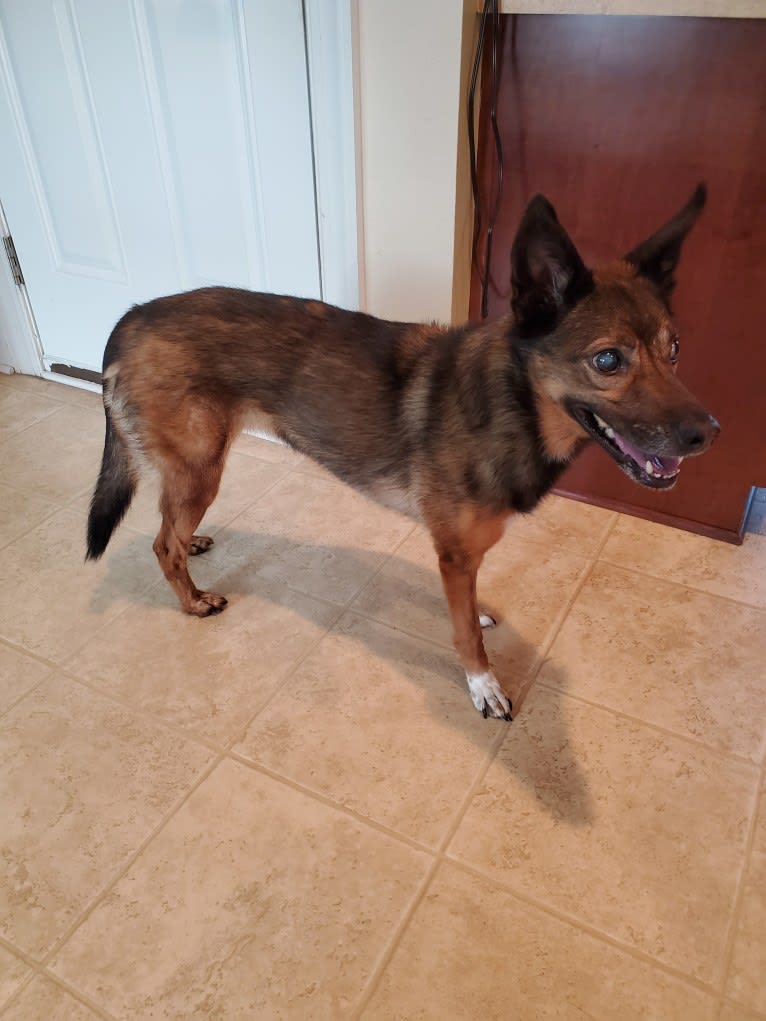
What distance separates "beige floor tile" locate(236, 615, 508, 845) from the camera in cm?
156

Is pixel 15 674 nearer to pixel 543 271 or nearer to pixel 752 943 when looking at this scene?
pixel 543 271

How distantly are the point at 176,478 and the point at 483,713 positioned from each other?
0.96m

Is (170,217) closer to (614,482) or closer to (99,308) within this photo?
(99,308)

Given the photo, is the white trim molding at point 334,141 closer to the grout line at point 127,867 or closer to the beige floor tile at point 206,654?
the beige floor tile at point 206,654

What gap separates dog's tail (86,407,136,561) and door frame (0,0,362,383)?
36.8 inches

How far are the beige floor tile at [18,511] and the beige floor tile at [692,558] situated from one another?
184cm

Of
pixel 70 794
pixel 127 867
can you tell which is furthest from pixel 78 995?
pixel 70 794

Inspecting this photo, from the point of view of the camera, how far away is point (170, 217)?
8.34 ft

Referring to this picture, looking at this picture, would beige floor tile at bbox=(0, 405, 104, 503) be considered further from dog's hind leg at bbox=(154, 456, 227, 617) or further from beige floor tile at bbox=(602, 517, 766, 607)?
beige floor tile at bbox=(602, 517, 766, 607)

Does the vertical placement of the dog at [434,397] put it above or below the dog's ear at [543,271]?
below

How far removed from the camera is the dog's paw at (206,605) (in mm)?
2021

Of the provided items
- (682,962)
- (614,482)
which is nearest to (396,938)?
(682,962)

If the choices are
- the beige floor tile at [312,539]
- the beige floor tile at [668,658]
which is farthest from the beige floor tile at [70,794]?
the beige floor tile at [668,658]

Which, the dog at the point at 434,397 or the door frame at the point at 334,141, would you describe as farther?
the door frame at the point at 334,141
